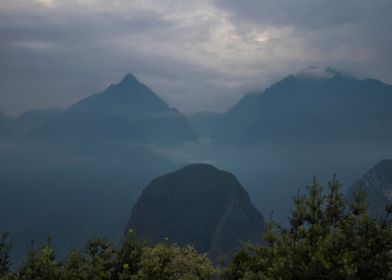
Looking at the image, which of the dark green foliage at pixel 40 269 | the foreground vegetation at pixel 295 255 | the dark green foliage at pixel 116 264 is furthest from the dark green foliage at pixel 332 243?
the dark green foliage at pixel 40 269

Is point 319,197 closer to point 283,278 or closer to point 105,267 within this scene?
point 283,278

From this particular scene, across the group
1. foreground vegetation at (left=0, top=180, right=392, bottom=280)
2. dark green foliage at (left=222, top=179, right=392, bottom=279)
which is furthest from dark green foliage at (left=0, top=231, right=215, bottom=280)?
dark green foliage at (left=222, top=179, right=392, bottom=279)

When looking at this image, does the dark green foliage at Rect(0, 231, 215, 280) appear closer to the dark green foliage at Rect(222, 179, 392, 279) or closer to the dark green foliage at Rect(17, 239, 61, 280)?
the dark green foliage at Rect(17, 239, 61, 280)

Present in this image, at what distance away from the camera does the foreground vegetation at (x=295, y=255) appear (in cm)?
3406

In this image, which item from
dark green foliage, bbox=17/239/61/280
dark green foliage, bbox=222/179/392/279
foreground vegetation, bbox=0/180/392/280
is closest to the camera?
dark green foliage, bbox=222/179/392/279

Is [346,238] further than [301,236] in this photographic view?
No

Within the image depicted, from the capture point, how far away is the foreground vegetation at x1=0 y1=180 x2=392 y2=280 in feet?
112

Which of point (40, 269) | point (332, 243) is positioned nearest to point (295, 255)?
point (332, 243)

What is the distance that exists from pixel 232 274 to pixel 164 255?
7.74 meters

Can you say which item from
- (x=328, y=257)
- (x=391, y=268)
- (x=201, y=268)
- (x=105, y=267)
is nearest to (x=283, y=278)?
(x=328, y=257)

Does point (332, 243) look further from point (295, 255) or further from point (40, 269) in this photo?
point (40, 269)

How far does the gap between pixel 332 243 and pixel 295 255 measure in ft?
10.3

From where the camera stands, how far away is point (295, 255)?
1423 inches

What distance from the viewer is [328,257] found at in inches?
1359
